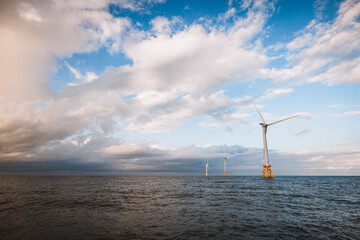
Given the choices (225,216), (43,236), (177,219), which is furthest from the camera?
(225,216)

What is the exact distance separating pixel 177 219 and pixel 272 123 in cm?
10839

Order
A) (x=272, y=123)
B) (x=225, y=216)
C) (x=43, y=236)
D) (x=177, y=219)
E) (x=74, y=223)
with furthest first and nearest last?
(x=272, y=123), (x=225, y=216), (x=177, y=219), (x=74, y=223), (x=43, y=236)

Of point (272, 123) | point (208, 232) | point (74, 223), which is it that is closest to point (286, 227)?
point (208, 232)

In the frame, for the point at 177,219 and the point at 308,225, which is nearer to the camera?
the point at 308,225

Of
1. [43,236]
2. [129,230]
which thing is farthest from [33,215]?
[129,230]

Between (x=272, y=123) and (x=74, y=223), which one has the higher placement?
(x=272, y=123)

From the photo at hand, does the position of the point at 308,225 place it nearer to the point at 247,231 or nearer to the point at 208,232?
the point at 247,231

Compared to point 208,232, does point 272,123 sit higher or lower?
higher

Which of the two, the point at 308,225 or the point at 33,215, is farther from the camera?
the point at 33,215

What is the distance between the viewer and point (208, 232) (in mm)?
17781

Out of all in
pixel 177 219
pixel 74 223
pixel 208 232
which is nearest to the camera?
pixel 208 232

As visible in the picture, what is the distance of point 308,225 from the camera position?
20578mm

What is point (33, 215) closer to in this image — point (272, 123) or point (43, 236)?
point (43, 236)

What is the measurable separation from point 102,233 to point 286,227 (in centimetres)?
1814
